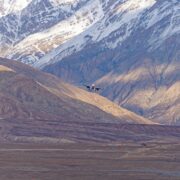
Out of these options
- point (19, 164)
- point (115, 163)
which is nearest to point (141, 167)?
point (115, 163)

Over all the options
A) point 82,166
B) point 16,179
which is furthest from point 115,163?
point 16,179

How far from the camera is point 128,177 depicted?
164250 mm

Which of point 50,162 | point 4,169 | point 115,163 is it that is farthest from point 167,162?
point 4,169

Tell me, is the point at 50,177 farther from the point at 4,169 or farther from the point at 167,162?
the point at 167,162

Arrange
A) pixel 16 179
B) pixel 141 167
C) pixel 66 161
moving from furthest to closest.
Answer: pixel 66 161 → pixel 141 167 → pixel 16 179

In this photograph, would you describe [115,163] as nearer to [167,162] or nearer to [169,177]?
[167,162]

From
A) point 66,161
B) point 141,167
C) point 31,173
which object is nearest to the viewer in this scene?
point 31,173

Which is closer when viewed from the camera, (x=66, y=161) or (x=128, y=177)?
(x=128, y=177)

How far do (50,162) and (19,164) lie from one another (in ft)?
27.4

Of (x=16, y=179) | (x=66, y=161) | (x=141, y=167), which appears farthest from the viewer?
(x=66, y=161)

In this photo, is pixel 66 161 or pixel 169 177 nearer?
pixel 169 177

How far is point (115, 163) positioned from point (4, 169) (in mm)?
25929

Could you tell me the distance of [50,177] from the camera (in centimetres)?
16388

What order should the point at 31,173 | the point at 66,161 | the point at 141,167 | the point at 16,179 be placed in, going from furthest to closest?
the point at 66,161 < the point at 141,167 < the point at 31,173 < the point at 16,179
